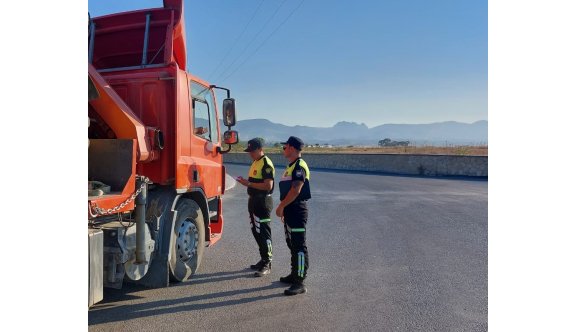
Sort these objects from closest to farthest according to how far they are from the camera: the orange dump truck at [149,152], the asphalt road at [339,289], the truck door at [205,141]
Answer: the orange dump truck at [149,152] < the asphalt road at [339,289] < the truck door at [205,141]

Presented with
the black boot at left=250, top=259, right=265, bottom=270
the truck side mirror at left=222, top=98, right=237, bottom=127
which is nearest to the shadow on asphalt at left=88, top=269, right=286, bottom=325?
the black boot at left=250, top=259, right=265, bottom=270

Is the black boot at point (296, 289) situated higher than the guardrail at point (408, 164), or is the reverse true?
the guardrail at point (408, 164)

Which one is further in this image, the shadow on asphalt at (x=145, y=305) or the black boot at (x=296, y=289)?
the black boot at (x=296, y=289)

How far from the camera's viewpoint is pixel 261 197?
5.29 metres

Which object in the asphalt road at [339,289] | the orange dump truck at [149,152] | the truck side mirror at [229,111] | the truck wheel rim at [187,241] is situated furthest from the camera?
Result: the truck side mirror at [229,111]

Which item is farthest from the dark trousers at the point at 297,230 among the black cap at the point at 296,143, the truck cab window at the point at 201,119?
the truck cab window at the point at 201,119

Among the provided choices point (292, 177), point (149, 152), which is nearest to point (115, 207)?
point (149, 152)

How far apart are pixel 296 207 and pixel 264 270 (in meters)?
1.09

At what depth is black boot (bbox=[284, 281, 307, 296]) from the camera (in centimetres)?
454

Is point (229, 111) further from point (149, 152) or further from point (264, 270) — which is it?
point (264, 270)

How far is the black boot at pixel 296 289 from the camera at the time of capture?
4.54 meters

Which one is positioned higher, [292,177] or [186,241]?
[292,177]

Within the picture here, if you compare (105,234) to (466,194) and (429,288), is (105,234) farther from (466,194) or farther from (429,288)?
(466,194)

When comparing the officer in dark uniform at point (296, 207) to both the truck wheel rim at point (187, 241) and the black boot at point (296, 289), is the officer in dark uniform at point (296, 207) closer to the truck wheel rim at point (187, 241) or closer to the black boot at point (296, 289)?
the black boot at point (296, 289)
